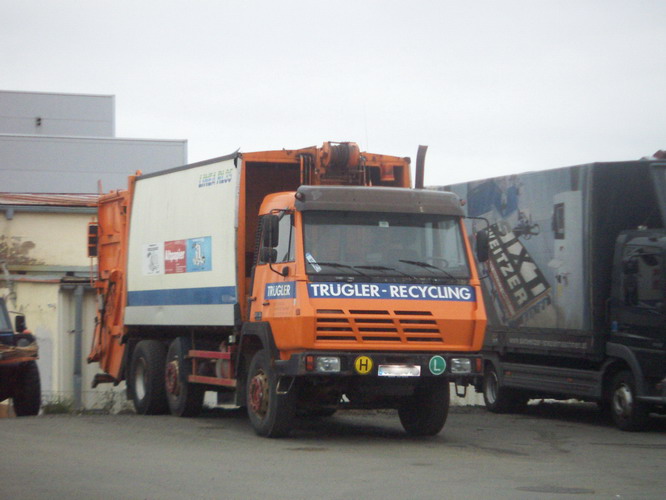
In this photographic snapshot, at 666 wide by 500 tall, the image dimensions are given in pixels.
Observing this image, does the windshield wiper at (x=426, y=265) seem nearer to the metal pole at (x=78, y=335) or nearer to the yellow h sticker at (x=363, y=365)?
the yellow h sticker at (x=363, y=365)

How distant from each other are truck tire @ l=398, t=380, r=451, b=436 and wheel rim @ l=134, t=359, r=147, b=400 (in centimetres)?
479

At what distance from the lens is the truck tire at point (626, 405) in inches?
571

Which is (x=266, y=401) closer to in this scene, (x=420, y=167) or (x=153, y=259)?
(x=420, y=167)

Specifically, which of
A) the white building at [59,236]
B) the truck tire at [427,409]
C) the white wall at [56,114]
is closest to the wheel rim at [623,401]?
the truck tire at [427,409]

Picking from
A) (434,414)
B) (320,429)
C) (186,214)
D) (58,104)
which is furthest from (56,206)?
(58,104)

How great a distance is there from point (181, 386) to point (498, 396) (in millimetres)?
5182

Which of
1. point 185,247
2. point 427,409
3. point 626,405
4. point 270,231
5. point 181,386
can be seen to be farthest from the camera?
point 181,386

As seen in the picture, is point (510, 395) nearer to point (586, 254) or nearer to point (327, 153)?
point (586, 254)

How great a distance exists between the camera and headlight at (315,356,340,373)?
12.0 meters

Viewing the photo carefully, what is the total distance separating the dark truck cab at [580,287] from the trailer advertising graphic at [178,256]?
5.02 m

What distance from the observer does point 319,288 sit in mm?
12133

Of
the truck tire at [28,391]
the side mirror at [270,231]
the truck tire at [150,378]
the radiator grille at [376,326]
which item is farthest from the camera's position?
the truck tire at [28,391]

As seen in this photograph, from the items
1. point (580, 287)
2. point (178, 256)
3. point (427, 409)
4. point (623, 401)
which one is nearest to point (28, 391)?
point (178, 256)

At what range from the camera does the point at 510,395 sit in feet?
58.7
